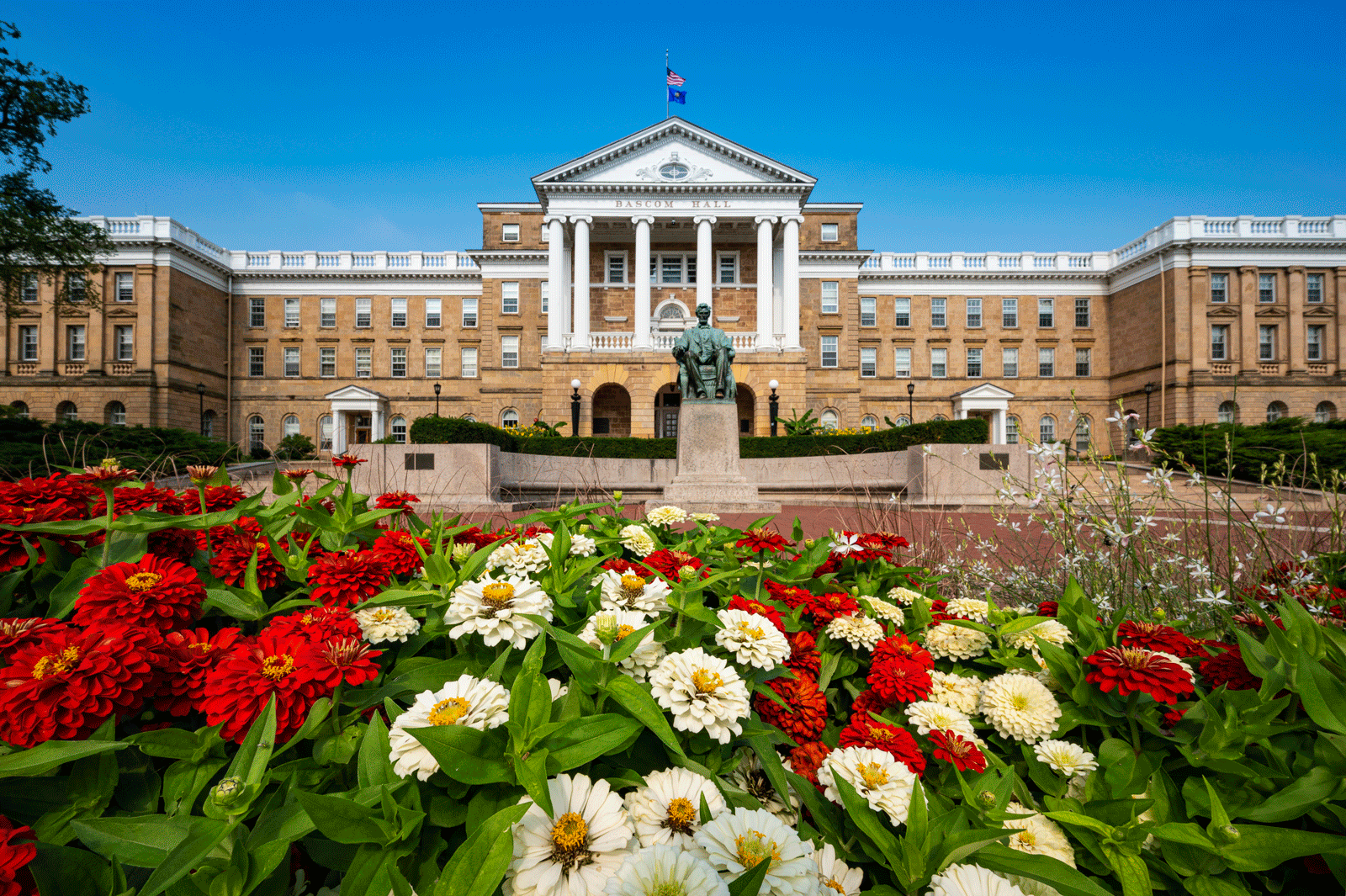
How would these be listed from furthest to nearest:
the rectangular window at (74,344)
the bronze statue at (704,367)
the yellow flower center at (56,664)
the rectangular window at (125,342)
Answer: the rectangular window at (74,344)
the rectangular window at (125,342)
the bronze statue at (704,367)
the yellow flower center at (56,664)

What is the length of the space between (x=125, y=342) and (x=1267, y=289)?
72.4 m

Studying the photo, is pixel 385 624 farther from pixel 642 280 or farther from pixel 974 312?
pixel 974 312

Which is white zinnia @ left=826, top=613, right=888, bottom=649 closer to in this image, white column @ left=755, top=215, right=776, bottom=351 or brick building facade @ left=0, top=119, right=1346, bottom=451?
brick building facade @ left=0, top=119, right=1346, bottom=451

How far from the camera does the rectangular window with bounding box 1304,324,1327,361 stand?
38.7 metres

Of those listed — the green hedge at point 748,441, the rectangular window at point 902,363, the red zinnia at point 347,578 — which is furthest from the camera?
the rectangular window at point 902,363

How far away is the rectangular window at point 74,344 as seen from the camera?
38.0 m

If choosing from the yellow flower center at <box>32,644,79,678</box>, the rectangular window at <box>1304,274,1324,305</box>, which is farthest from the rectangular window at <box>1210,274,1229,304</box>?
the yellow flower center at <box>32,644,79,678</box>

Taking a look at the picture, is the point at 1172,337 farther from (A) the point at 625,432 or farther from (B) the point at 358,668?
(B) the point at 358,668

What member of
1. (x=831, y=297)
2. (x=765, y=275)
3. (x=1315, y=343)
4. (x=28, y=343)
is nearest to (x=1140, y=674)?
(x=765, y=275)

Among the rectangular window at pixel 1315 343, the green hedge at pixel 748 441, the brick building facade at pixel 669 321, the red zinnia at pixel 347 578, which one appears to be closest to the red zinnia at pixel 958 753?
the red zinnia at pixel 347 578

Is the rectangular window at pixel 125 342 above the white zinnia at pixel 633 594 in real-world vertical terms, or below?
above

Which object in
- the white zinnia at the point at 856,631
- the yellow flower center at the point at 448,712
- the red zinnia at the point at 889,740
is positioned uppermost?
the yellow flower center at the point at 448,712

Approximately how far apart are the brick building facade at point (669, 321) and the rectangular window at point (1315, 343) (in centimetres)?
12

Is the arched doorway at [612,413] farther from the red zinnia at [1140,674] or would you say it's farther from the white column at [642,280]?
the red zinnia at [1140,674]
